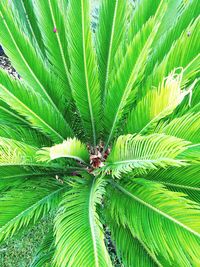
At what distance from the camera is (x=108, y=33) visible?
2424 mm

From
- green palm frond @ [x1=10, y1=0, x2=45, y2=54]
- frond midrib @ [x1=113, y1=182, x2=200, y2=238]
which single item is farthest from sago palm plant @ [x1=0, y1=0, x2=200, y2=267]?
green palm frond @ [x1=10, y1=0, x2=45, y2=54]

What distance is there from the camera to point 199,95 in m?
2.21

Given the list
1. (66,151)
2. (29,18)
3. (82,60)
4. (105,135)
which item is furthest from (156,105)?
(29,18)

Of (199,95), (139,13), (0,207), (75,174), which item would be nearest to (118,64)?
(139,13)

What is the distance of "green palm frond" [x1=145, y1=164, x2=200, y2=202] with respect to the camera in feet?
6.72

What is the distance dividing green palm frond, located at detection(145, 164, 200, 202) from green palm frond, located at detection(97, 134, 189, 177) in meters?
0.31

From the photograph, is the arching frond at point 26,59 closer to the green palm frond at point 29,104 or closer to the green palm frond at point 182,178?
the green palm frond at point 29,104

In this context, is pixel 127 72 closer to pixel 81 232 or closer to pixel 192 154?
pixel 192 154

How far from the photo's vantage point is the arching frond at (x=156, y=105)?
1.56 meters

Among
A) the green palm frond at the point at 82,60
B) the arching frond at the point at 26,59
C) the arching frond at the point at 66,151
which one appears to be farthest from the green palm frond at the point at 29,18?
the arching frond at the point at 66,151

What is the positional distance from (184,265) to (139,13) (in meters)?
1.44

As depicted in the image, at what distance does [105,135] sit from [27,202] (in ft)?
2.18

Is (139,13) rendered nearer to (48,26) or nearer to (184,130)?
(48,26)

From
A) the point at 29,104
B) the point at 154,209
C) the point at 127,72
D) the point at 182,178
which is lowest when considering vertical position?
the point at 154,209
